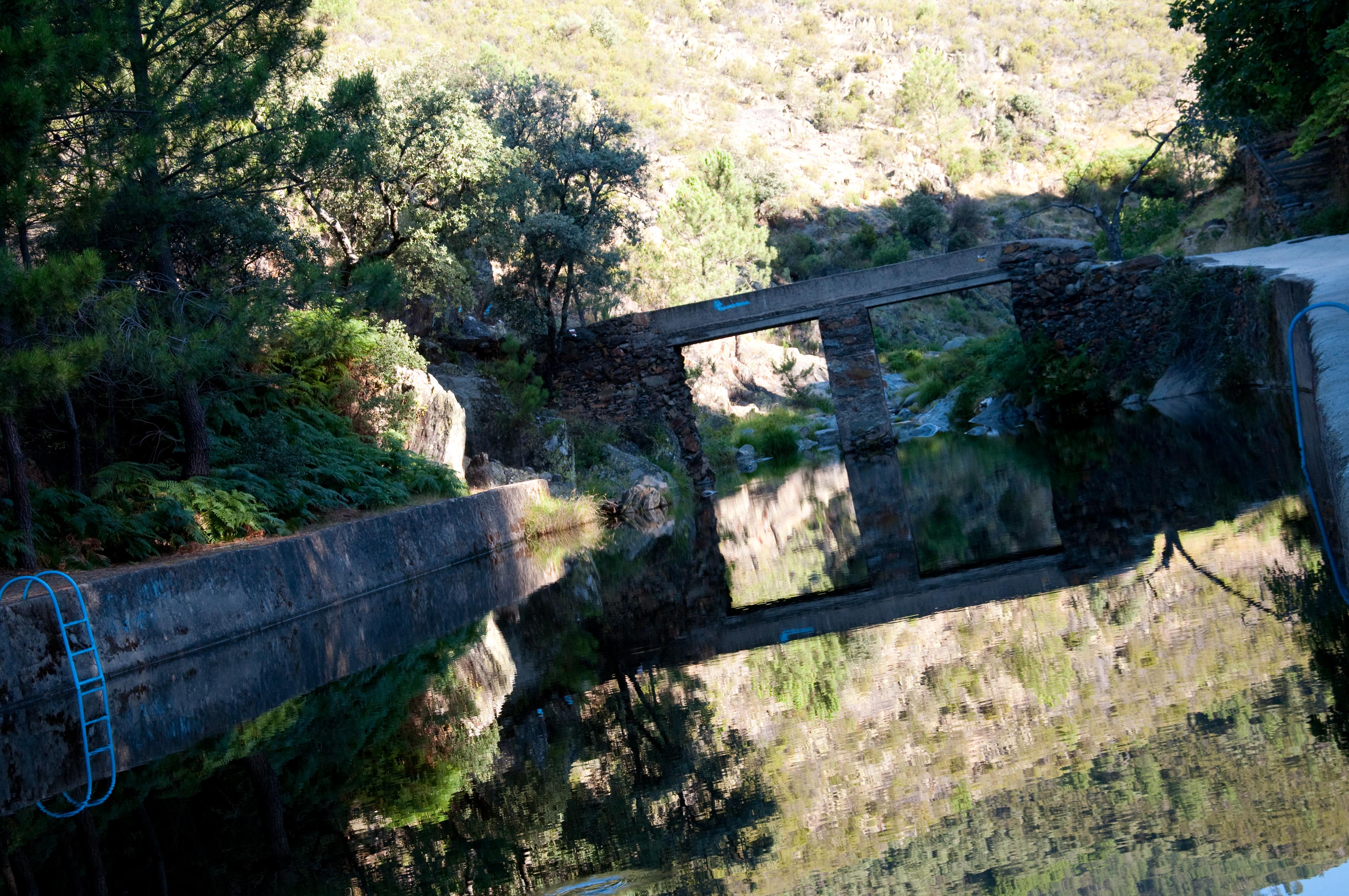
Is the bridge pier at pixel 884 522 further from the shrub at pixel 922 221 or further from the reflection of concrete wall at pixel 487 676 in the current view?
the shrub at pixel 922 221

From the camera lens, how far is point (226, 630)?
10508mm

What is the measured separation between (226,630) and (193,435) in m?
3.63

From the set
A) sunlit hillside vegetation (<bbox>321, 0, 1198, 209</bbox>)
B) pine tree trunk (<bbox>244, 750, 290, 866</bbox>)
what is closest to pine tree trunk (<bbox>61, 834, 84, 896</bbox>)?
pine tree trunk (<bbox>244, 750, 290, 866</bbox>)

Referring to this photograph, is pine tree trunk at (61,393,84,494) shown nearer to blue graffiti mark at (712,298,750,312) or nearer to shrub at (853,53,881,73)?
blue graffiti mark at (712,298,750,312)

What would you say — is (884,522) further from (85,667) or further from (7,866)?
(7,866)

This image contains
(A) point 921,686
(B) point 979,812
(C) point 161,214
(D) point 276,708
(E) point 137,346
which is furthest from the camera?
(C) point 161,214

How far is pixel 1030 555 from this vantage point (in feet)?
29.8

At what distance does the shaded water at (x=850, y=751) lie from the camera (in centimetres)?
324

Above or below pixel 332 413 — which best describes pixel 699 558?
below

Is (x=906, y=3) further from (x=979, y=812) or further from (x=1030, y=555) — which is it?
(x=979, y=812)

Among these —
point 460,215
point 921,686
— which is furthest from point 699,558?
point 460,215

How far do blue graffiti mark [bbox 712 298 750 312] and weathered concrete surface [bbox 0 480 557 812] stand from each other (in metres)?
15.0

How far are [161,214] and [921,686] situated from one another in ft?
35.0

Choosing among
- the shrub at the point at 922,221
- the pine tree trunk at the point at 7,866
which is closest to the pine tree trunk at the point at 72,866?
the pine tree trunk at the point at 7,866
